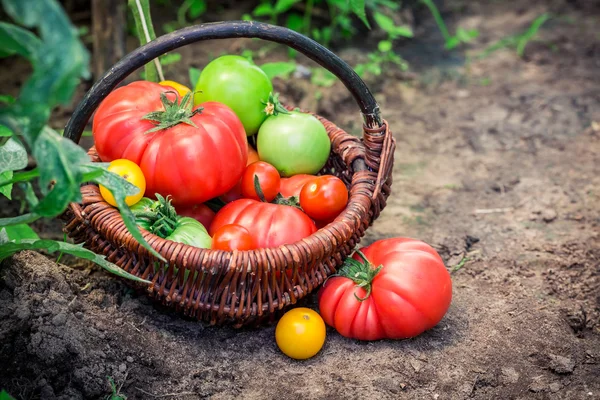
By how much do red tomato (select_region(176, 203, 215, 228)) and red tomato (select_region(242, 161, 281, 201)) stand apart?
0.15 m

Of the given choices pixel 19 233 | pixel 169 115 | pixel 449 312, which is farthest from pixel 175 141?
pixel 449 312

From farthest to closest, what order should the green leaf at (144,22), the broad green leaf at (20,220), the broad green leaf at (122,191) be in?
the green leaf at (144,22), the broad green leaf at (20,220), the broad green leaf at (122,191)

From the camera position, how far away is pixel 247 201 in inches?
82.4

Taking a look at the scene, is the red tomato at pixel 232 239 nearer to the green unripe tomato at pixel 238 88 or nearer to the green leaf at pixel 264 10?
the green unripe tomato at pixel 238 88

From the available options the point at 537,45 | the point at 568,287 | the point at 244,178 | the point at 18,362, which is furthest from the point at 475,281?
the point at 537,45

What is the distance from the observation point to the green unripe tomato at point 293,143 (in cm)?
226

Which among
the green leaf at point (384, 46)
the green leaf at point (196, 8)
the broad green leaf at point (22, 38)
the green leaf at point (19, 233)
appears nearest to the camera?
the broad green leaf at point (22, 38)

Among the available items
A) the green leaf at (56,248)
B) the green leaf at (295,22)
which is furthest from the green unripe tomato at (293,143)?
the green leaf at (295,22)

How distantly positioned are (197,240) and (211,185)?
20 cm

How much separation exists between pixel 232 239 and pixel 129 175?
1.21 feet

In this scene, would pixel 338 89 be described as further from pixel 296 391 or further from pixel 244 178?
pixel 296 391

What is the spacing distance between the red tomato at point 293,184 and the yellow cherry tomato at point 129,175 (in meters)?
0.50

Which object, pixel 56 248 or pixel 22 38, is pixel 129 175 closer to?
pixel 56 248

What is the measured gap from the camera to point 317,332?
6.30ft
